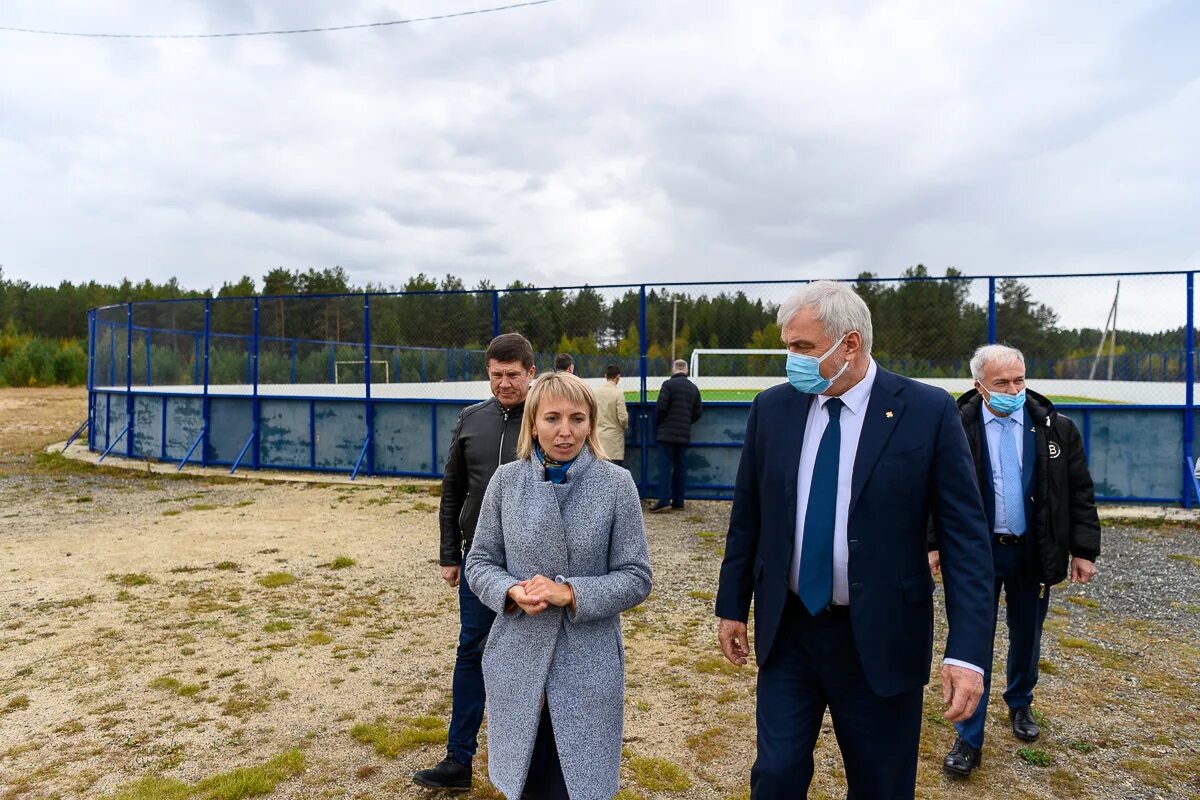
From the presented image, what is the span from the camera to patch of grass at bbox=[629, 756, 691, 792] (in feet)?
9.98

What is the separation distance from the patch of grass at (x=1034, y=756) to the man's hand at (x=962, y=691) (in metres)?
1.74

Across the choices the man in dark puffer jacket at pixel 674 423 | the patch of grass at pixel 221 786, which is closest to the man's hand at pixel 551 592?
the patch of grass at pixel 221 786

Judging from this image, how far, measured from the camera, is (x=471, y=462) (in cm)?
294

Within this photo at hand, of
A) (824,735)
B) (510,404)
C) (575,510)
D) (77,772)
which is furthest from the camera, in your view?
(824,735)

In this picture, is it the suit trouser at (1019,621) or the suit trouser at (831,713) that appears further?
the suit trouser at (1019,621)

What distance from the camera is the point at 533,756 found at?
219cm

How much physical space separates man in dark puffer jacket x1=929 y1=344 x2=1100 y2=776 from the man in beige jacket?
5.62 metres

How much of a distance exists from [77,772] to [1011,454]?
395cm

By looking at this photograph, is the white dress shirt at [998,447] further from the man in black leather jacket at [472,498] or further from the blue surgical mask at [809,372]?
the man in black leather jacket at [472,498]

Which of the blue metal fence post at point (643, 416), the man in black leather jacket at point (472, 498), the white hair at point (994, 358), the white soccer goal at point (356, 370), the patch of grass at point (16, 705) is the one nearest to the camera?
the man in black leather jacket at point (472, 498)

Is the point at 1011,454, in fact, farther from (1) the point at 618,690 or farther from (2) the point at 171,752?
(2) the point at 171,752

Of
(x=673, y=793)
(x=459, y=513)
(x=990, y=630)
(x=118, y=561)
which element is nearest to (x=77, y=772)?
(x=459, y=513)

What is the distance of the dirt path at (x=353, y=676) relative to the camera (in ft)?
10.3

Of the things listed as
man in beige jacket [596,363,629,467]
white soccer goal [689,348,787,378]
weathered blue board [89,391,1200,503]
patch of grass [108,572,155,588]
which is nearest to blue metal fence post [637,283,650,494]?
weathered blue board [89,391,1200,503]
